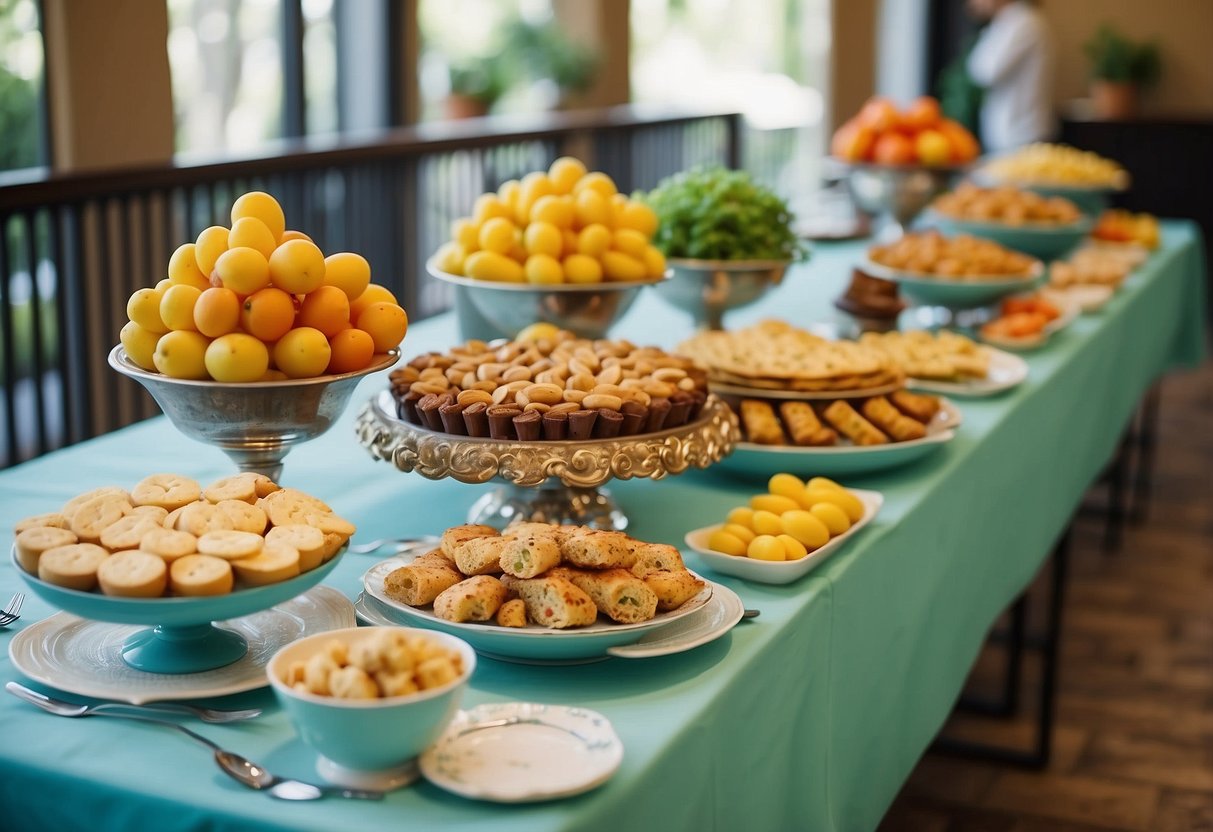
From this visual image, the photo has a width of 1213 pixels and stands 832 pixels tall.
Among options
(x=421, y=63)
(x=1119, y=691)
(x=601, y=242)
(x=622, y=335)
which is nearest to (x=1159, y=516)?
(x=1119, y=691)

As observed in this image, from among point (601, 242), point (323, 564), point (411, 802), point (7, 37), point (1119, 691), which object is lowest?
point (1119, 691)

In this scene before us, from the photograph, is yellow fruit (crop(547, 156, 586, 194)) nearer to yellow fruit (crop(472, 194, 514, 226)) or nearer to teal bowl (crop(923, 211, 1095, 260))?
yellow fruit (crop(472, 194, 514, 226))

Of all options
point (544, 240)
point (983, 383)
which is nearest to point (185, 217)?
point (544, 240)

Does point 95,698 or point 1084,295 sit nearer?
point 95,698

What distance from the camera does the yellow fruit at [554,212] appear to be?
5.73 ft

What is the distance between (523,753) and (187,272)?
0.58 metres

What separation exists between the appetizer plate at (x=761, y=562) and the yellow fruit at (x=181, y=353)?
0.45 meters

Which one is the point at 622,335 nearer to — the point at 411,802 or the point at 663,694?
the point at 663,694

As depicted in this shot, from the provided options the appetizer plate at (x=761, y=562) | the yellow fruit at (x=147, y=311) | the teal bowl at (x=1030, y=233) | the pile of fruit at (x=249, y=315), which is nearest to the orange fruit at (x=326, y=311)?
the pile of fruit at (x=249, y=315)

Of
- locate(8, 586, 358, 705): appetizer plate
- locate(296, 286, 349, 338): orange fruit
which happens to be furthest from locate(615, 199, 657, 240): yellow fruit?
locate(8, 586, 358, 705): appetizer plate

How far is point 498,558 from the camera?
1037mm

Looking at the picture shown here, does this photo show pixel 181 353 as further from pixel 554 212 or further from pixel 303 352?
pixel 554 212

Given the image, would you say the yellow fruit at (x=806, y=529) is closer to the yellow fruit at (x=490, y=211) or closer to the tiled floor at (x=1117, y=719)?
the yellow fruit at (x=490, y=211)

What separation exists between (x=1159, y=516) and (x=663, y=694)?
329cm
